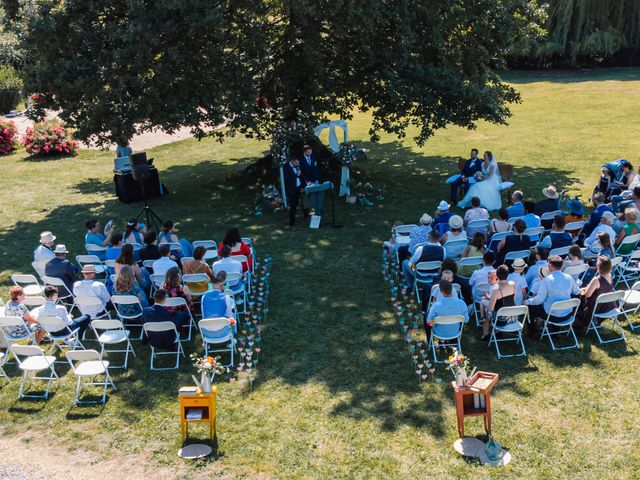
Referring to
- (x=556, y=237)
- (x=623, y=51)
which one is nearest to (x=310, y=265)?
(x=556, y=237)

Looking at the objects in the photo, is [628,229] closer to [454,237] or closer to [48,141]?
[454,237]

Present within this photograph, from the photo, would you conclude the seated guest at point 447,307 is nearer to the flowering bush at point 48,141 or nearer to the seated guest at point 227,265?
→ the seated guest at point 227,265

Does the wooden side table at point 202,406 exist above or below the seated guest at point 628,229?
below

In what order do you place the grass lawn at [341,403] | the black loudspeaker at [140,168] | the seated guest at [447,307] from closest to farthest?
the grass lawn at [341,403], the seated guest at [447,307], the black loudspeaker at [140,168]

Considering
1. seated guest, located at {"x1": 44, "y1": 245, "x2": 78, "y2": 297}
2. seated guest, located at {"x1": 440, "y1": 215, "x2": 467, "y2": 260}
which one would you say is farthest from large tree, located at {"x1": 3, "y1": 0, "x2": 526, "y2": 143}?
seated guest, located at {"x1": 440, "y1": 215, "x2": 467, "y2": 260}

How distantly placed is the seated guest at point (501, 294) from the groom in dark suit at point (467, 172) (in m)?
7.51

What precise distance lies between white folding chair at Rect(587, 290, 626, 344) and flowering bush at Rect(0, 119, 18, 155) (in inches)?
963

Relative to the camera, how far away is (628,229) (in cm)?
1122

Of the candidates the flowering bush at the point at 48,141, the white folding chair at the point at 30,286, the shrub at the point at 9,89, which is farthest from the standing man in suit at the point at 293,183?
the shrub at the point at 9,89

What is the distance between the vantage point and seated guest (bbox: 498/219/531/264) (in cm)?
1080

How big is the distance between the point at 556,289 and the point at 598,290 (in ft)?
2.56

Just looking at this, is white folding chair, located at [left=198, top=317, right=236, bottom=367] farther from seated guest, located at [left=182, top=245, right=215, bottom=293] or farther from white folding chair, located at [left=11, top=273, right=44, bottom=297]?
white folding chair, located at [left=11, top=273, right=44, bottom=297]

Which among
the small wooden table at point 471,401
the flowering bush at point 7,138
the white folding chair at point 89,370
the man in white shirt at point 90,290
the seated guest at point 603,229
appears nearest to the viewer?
the small wooden table at point 471,401

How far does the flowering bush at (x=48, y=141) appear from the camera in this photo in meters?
24.6
